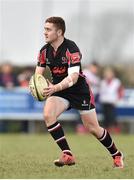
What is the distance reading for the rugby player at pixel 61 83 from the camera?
1115cm

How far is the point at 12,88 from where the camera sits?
25.1 m

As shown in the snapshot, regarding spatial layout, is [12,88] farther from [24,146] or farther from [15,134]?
[24,146]

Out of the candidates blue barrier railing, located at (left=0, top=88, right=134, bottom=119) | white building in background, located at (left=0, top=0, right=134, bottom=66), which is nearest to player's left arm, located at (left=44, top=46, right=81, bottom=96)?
blue barrier railing, located at (left=0, top=88, right=134, bottom=119)

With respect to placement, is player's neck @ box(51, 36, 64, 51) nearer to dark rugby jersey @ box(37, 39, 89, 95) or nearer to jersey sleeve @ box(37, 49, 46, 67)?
dark rugby jersey @ box(37, 39, 89, 95)

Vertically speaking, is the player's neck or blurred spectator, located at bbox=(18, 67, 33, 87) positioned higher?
the player's neck

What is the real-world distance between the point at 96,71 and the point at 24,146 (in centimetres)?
763

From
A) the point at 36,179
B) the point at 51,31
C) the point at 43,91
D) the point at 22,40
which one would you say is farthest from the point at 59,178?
the point at 22,40

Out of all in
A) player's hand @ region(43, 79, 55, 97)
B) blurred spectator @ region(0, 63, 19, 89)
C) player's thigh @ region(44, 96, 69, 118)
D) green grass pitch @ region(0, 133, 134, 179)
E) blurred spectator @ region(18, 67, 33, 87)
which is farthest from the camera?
blurred spectator @ region(18, 67, 33, 87)

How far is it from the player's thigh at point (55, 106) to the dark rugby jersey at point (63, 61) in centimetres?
18

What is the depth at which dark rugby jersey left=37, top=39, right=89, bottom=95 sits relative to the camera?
1115cm

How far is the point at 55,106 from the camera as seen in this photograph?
1124 cm

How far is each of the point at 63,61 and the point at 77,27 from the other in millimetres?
16179

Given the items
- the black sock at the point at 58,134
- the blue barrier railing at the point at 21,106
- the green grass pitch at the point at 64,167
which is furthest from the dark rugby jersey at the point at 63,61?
the blue barrier railing at the point at 21,106

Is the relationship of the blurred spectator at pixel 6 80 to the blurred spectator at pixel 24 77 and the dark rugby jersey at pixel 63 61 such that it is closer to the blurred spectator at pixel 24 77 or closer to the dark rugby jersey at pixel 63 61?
the blurred spectator at pixel 24 77
